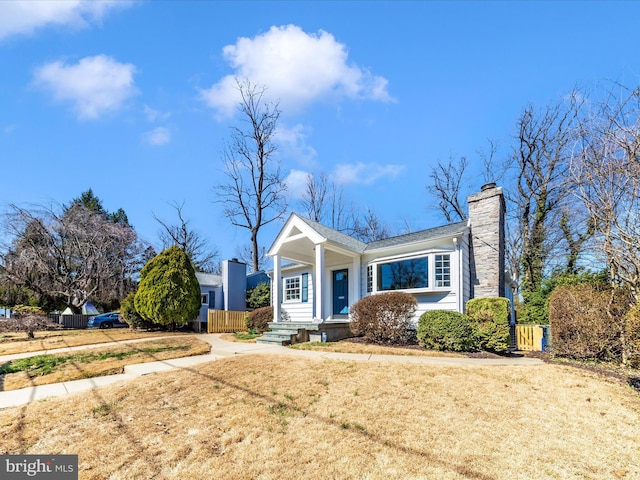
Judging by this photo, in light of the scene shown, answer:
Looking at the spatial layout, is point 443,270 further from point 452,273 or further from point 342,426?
point 342,426

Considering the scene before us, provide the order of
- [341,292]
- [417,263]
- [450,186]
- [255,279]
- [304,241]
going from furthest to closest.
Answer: [450,186] < [255,279] < [341,292] < [304,241] < [417,263]

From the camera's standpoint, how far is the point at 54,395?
5562mm

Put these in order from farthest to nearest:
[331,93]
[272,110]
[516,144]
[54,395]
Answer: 1. [272,110]
2. [516,144]
3. [331,93]
4. [54,395]

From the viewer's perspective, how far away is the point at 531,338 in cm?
1048

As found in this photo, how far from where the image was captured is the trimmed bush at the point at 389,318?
10055mm

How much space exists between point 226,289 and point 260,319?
611 centimetres

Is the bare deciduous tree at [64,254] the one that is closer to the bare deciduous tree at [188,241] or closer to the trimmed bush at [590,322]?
the bare deciduous tree at [188,241]

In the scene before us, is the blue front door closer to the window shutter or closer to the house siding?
the window shutter

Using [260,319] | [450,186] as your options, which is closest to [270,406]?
[260,319]

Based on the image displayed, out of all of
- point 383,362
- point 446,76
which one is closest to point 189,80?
point 446,76

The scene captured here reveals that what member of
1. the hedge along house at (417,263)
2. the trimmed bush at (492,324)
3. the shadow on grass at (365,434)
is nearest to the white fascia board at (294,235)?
the hedge along house at (417,263)

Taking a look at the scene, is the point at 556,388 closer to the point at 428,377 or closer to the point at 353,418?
the point at 428,377

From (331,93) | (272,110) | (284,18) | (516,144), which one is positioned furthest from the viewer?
(272,110)

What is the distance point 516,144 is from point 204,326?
21.9 metres
